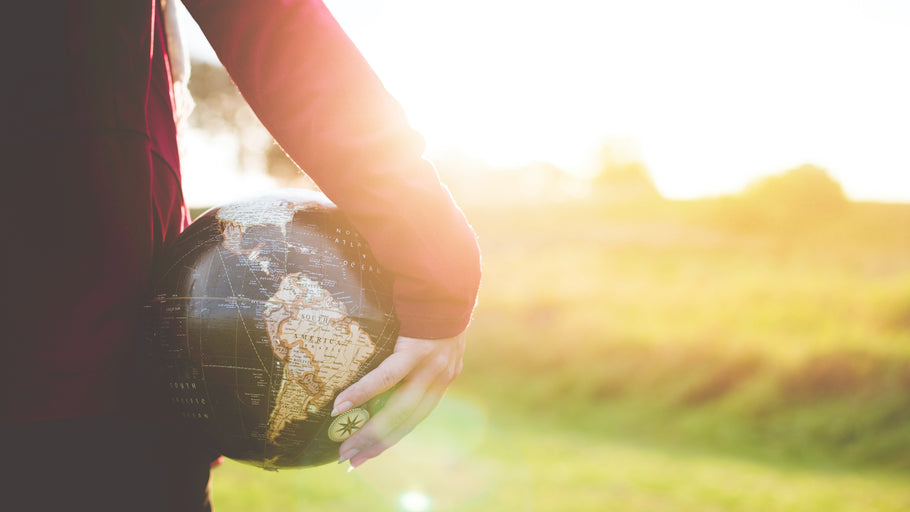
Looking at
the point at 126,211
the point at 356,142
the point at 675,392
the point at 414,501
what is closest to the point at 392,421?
the point at 356,142

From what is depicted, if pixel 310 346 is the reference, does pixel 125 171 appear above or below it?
above

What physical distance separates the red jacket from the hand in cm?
7

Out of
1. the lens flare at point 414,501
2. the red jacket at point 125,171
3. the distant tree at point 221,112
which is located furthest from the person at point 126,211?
the distant tree at point 221,112

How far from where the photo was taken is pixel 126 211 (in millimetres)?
1670

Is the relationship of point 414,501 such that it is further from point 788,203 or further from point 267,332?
point 788,203

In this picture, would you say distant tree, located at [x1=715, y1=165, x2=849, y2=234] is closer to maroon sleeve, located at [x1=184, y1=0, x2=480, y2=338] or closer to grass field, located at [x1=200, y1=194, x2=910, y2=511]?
grass field, located at [x1=200, y1=194, x2=910, y2=511]

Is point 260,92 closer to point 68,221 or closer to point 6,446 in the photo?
point 68,221

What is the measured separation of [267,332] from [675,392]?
11997 millimetres

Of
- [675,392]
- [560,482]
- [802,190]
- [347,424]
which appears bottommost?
[560,482]

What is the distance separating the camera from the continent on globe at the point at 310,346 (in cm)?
191

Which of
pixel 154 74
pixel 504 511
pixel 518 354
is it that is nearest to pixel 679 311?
pixel 518 354

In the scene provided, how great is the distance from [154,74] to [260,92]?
406mm

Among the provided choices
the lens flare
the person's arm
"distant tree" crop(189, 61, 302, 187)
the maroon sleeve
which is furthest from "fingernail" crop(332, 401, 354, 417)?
"distant tree" crop(189, 61, 302, 187)

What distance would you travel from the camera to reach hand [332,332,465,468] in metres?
1.80
